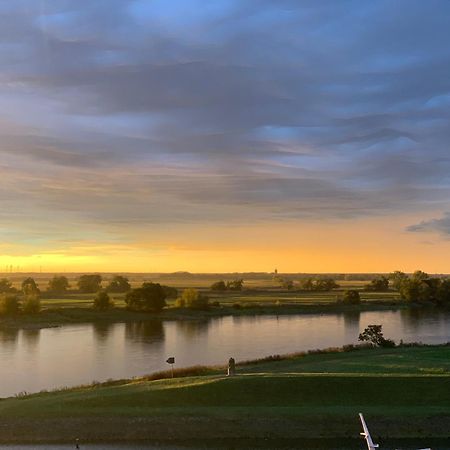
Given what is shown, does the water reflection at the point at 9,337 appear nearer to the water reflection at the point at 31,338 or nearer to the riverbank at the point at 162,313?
the water reflection at the point at 31,338

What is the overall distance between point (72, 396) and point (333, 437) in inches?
489

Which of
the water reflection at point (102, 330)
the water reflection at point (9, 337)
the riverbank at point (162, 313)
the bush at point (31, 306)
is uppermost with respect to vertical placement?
the bush at point (31, 306)

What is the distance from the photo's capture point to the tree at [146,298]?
96.4 metres

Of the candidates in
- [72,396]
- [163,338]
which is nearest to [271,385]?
[72,396]

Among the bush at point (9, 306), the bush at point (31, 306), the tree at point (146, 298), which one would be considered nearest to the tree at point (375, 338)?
the tree at point (146, 298)

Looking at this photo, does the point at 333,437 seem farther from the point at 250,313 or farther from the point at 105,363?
the point at 250,313

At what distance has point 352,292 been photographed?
11694 centimetres

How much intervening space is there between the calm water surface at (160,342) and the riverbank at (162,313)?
449 centimetres

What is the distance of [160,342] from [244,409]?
39.3 metres

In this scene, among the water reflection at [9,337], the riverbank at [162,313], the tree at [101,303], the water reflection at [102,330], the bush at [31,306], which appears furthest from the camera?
the tree at [101,303]

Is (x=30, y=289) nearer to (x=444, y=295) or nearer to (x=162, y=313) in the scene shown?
(x=162, y=313)

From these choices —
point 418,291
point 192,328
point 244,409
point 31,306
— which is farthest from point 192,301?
point 244,409

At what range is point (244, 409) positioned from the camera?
26031 mm

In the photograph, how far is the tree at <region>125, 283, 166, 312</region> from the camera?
96375 millimetres
